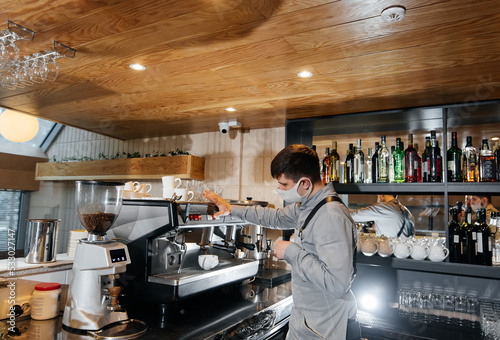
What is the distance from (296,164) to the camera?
1841 mm

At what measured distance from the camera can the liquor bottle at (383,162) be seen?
112 inches

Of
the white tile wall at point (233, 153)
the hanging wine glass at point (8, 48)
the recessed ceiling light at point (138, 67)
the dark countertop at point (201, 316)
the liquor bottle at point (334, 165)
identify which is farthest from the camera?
the white tile wall at point (233, 153)

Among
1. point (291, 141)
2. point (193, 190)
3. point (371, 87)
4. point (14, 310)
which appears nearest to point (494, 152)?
point (371, 87)

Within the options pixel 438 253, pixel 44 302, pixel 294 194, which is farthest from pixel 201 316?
pixel 438 253

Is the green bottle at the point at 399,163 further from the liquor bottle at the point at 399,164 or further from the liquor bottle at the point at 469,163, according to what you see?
the liquor bottle at the point at 469,163

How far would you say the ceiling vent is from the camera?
4.85 ft

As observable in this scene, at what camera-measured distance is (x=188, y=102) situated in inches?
115

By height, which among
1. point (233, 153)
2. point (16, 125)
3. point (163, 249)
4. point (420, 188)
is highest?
point (16, 125)

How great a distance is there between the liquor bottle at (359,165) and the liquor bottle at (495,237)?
931mm

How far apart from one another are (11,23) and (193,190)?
1.34m

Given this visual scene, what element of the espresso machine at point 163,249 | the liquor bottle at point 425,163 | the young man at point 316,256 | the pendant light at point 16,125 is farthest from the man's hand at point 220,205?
the pendant light at point 16,125

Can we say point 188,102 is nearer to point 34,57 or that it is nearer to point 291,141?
point 291,141

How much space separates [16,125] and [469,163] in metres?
3.97

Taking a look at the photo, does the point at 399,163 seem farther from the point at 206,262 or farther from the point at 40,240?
the point at 40,240
